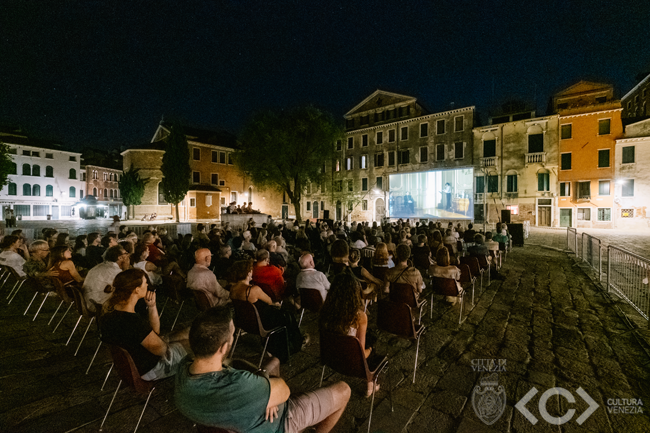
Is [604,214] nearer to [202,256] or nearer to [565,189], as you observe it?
[565,189]

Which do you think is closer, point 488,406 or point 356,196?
point 488,406

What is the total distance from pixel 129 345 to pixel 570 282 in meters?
10.1

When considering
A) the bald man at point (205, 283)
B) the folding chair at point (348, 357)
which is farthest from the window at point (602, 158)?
the bald man at point (205, 283)

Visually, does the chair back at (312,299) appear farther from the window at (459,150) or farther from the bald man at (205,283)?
the window at (459,150)

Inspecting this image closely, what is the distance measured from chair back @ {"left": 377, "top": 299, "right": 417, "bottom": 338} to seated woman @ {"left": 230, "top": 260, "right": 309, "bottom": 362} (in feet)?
3.61

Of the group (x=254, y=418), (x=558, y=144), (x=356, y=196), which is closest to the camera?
(x=254, y=418)

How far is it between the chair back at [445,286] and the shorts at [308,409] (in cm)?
361

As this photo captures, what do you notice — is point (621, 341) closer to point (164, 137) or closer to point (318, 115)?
point (318, 115)

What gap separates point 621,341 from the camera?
4.67 metres

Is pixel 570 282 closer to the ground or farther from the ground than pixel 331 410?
closer to the ground

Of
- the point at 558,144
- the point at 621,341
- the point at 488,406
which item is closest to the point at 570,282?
the point at 621,341

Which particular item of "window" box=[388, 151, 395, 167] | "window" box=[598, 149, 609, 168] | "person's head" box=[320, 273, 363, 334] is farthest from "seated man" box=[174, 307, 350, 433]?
"window" box=[388, 151, 395, 167]

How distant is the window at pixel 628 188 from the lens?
26844 millimetres

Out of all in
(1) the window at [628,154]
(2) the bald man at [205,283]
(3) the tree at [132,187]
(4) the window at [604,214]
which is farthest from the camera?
(3) the tree at [132,187]
